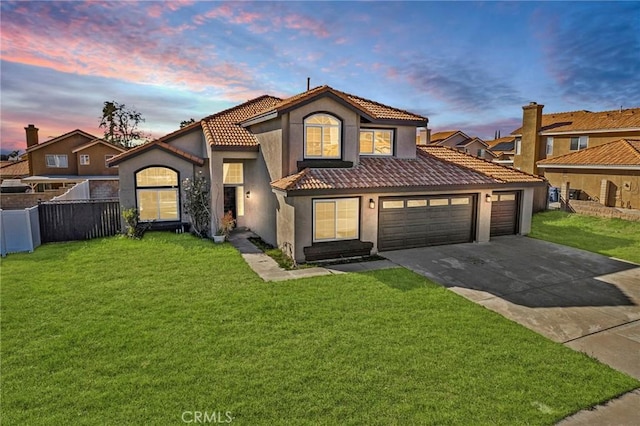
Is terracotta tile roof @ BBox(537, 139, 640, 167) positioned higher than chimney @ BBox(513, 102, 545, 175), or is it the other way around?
chimney @ BBox(513, 102, 545, 175)

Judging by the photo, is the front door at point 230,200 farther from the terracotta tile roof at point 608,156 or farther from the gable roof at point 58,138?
the gable roof at point 58,138

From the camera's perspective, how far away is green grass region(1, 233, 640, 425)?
5.13 meters

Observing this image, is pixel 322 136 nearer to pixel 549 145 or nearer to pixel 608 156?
pixel 608 156

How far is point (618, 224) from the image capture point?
1936 cm

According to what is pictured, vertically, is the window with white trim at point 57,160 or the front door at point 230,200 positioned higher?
the window with white trim at point 57,160

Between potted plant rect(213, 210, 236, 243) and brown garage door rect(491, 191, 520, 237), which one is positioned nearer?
potted plant rect(213, 210, 236, 243)

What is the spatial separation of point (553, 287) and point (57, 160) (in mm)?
40851

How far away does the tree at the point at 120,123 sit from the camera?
55.9m

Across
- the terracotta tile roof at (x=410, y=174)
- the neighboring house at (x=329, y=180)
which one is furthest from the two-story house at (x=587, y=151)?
the neighboring house at (x=329, y=180)

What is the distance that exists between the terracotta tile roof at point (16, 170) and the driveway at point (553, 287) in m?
43.2

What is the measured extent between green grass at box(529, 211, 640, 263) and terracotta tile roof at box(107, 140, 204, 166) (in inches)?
629

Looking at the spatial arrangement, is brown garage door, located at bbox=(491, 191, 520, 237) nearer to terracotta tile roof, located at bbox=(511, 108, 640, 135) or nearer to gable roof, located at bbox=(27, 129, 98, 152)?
terracotta tile roof, located at bbox=(511, 108, 640, 135)

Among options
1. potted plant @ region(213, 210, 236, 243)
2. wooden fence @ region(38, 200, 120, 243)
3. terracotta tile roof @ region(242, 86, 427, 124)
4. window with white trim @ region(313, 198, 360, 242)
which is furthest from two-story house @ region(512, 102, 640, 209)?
wooden fence @ region(38, 200, 120, 243)

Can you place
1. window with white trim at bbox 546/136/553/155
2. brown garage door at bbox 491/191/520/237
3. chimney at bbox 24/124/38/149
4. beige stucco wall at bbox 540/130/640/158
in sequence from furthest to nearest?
chimney at bbox 24/124/38/149
window with white trim at bbox 546/136/553/155
beige stucco wall at bbox 540/130/640/158
brown garage door at bbox 491/191/520/237
